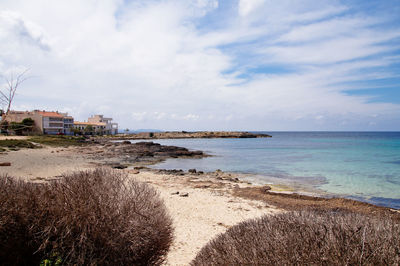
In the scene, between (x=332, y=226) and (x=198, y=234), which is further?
(x=198, y=234)

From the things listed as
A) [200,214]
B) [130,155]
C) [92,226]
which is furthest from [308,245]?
[130,155]

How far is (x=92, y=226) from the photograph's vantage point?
3354 millimetres

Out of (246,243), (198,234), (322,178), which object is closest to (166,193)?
(198,234)

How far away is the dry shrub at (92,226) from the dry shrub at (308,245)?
3.21 feet

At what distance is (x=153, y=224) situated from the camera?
4055 mm

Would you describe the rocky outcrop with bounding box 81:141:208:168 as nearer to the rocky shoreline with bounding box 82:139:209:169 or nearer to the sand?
the rocky shoreline with bounding box 82:139:209:169

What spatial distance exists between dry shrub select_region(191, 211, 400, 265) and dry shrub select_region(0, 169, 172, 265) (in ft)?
3.21

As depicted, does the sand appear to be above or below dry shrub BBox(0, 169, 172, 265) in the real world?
below

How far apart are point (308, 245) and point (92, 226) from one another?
8.92 ft

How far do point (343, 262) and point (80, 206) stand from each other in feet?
10.8

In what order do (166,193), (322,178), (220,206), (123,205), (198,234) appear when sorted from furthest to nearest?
(322,178) < (166,193) < (220,206) < (198,234) < (123,205)

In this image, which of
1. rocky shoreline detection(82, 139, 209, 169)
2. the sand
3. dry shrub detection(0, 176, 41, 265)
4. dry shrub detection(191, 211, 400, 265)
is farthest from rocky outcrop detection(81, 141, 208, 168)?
dry shrub detection(191, 211, 400, 265)

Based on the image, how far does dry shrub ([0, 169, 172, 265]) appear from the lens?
329 cm

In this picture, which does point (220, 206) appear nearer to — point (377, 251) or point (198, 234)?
point (198, 234)
